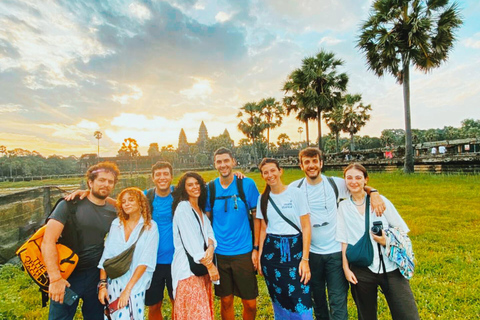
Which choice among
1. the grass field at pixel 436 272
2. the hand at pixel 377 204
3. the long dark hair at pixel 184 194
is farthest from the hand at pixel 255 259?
the hand at pixel 377 204

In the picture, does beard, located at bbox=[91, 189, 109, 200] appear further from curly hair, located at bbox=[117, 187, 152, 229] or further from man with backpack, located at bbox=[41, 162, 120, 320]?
curly hair, located at bbox=[117, 187, 152, 229]

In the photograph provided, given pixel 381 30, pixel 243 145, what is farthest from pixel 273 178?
pixel 243 145

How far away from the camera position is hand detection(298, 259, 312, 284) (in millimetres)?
2389

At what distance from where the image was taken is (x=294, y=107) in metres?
24.9

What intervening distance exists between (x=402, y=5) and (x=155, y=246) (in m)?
17.2

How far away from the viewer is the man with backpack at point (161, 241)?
273 cm

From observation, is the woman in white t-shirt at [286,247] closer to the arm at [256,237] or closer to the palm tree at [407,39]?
the arm at [256,237]

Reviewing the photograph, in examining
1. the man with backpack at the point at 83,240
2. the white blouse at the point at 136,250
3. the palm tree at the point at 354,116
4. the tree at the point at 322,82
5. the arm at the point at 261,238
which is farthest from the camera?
the palm tree at the point at 354,116

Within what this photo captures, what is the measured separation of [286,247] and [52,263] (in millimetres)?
2179

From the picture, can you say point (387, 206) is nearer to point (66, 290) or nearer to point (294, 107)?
point (66, 290)

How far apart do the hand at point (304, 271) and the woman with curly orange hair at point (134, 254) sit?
146 cm

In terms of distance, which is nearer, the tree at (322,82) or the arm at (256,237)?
the arm at (256,237)

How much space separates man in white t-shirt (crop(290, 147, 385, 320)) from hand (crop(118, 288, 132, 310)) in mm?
1816

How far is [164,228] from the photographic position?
2.78 m
